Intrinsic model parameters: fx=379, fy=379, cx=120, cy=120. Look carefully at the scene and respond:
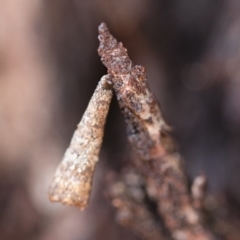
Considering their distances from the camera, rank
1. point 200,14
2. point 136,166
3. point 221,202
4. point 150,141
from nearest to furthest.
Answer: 1. point 150,141
2. point 136,166
3. point 221,202
4. point 200,14

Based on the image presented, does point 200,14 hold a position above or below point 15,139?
above

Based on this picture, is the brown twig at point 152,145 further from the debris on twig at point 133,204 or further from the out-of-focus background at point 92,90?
the out-of-focus background at point 92,90

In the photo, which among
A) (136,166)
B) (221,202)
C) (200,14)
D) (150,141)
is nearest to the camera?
(150,141)

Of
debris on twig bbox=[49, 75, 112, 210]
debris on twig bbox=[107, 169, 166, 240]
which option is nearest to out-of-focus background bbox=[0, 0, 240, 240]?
debris on twig bbox=[107, 169, 166, 240]

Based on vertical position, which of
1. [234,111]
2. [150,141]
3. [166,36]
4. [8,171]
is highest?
[166,36]

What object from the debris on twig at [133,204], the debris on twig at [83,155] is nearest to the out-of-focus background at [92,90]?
the debris on twig at [133,204]

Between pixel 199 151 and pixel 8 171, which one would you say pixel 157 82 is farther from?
pixel 8 171

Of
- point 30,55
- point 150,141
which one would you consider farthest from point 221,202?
point 30,55
